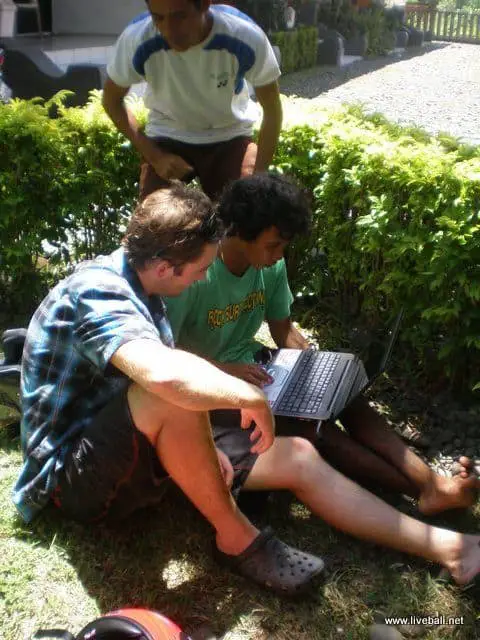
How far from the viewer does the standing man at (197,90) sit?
312 centimetres

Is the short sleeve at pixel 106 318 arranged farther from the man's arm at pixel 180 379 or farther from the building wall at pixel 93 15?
the building wall at pixel 93 15

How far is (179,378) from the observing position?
1.81 meters

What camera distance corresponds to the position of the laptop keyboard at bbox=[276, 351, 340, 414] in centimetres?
261

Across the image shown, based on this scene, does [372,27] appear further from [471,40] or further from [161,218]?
[161,218]

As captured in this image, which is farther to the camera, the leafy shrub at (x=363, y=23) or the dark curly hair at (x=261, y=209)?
the leafy shrub at (x=363, y=23)

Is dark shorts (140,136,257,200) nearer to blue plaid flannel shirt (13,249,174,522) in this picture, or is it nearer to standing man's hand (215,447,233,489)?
blue plaid flannel shirt (13,249,174,522)

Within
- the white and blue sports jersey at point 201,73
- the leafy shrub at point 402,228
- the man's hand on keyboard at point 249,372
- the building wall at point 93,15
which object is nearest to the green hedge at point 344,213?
the leafy shrub at point 402,228

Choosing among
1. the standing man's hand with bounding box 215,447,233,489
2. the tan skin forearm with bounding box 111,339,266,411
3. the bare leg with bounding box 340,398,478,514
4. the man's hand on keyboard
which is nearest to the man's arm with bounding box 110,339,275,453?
the tan skin forearm with bounding box 111,339,266,411

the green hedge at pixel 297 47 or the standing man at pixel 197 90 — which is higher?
the standing man at pixel 197 90

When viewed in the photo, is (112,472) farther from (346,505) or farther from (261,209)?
(261,209)

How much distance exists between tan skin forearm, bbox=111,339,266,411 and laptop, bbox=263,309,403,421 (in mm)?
706

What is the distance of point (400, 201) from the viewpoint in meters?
3.35

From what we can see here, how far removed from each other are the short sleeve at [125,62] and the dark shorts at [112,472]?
1.80m

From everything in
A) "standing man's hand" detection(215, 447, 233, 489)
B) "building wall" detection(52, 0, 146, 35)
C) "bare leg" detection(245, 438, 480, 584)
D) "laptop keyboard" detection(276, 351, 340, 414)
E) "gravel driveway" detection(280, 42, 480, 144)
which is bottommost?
"gravel driveway" detection(280, 42, 480, 144)
